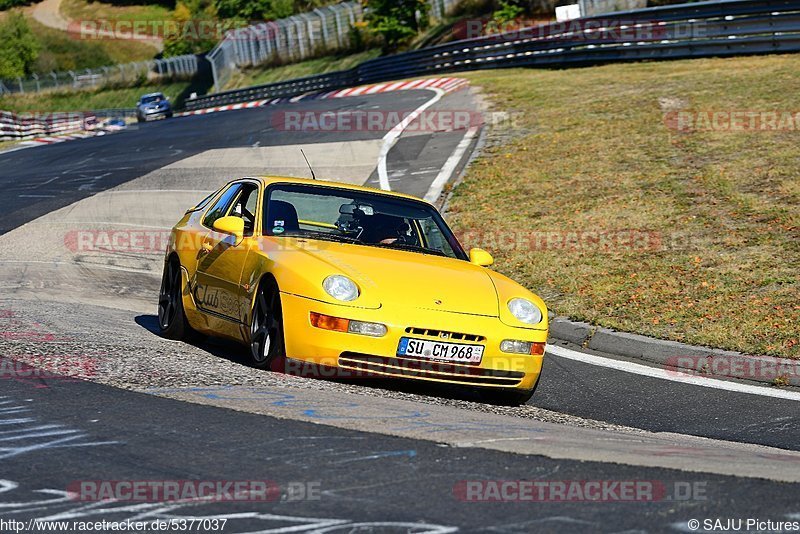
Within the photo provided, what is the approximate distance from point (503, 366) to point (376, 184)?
36.2 ft

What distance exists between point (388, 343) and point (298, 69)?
5237 centimetres

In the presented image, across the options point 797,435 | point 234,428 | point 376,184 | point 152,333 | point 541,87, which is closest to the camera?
point 234,428

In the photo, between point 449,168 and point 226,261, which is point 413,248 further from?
point 449,168

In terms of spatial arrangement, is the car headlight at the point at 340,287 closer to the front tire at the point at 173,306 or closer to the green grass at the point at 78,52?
the front tire at the point at 173,306

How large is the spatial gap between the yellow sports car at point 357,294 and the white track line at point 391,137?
8.15 metres

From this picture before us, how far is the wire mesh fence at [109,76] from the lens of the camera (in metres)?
74.6

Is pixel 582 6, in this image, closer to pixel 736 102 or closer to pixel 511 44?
pixel 511 44

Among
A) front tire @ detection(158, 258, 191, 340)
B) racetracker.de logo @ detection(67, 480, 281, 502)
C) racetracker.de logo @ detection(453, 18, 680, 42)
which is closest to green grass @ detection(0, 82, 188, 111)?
racetracker.de logo @ detection(453, 18, 680, 42)

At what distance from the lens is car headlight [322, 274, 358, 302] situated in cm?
726

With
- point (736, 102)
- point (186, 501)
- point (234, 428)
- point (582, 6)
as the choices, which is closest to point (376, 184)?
point (736, 102)

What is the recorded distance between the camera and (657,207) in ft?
47.2

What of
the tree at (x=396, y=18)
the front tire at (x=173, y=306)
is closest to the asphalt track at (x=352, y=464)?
the front tire at (x=173, y=306)

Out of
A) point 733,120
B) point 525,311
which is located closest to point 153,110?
point 733,120

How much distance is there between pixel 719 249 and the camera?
12398mm
